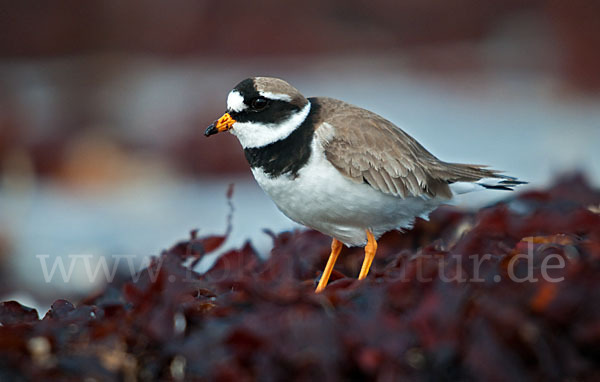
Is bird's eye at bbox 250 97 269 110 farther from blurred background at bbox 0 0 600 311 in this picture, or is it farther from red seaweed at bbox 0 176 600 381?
blurred background at bbox 0 0 600 311

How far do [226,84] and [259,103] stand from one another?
312 inches

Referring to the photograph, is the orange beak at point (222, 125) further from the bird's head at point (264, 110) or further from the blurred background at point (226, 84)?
the blurred background at point (226, 84)

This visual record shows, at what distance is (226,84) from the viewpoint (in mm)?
11000

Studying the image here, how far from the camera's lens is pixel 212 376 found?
187 centimetres

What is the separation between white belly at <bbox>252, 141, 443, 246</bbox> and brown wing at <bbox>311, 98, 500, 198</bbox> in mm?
44

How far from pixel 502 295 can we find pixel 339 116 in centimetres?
152

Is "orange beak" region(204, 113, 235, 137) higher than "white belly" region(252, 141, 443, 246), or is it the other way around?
"orange beak" region(204, 113, 235, 137)

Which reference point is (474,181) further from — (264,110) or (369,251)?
(264,110)

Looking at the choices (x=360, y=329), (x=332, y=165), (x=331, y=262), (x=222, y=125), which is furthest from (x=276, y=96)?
(x=360, y=329)

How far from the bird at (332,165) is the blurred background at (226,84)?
13.5 feet

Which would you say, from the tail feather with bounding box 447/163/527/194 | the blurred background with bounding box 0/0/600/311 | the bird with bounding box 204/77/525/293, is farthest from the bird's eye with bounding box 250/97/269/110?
the blurred background with bounding box 0/0/600/311

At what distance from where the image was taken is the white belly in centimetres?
309

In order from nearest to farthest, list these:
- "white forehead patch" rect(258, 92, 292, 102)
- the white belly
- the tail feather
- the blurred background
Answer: the white belly
"white forehead patch" rect(258, 92, 292, 102)
the tail feather
the blurred background

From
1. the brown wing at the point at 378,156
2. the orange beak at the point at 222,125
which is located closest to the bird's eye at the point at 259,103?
the orange beak at the point at 222,125
